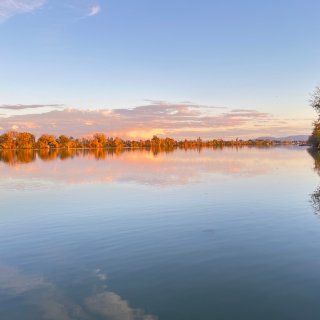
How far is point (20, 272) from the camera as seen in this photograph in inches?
566

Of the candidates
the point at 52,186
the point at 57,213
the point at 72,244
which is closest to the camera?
the point at 72,244

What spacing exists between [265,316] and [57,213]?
1934 centimetres

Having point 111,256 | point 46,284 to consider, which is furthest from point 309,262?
point 46,284

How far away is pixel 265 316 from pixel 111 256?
7896 millimetres

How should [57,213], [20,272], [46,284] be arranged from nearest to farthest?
[46,284], [20,272], [57,213]

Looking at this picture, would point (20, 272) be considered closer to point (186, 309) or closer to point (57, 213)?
point (186, 309)

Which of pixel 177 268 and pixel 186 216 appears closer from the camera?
pixel 177 268

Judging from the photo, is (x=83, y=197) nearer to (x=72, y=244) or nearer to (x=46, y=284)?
(x=72, y=244)

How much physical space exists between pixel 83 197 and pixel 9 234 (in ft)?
44.8

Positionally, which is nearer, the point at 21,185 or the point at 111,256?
the point at 111,256

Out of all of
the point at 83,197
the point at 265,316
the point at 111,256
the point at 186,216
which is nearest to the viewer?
the point at 265,316

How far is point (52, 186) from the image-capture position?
4288cm

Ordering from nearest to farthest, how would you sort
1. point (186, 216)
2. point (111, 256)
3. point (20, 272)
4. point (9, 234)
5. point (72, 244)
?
point (20, 272)
point (111, 256)
point (72, 244)
point (9, 234)
point (186, 216)

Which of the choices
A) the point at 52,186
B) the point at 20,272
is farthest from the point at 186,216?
the point at 52,186
